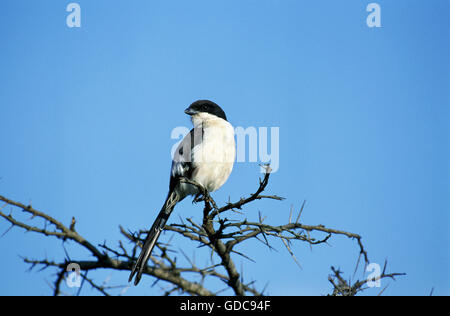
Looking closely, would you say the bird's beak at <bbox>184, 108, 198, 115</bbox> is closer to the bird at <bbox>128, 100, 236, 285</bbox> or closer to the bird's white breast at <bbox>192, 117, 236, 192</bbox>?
the bird at <bbox>128, 100, 236, 285</bbox>

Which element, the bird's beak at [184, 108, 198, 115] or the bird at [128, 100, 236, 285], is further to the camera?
the bird's beak at [184, 108, 198, 115]

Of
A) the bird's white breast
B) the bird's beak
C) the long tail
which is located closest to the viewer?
the long tail

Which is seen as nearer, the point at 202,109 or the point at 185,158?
the point at 185,158

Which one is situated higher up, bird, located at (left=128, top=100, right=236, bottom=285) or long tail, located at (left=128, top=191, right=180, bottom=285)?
bird, located at (left=128, top=100, right=236, bottom=285)

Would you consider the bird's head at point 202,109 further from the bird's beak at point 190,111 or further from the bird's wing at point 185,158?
the bird's wing at point 185,158

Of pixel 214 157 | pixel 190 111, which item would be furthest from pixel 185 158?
pixel 190 111

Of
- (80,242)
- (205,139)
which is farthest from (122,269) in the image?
(205,139)

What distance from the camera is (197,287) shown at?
11.6ft

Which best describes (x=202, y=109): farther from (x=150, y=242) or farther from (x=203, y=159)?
(x=150, y=242)

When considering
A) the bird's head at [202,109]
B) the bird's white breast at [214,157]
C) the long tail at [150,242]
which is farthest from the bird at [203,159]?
the long tail at [150,242]

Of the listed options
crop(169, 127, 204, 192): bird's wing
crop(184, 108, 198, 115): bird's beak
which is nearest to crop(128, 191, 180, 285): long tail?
crop(169, 127, 204, 192): bird's wing

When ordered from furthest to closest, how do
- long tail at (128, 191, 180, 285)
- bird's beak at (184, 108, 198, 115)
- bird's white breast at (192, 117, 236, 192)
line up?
bird's beak at (184, 108, 198, 115) < bird's white breast at (192, 117, 236, 192) < long tail at (128, 191, 180, 285)

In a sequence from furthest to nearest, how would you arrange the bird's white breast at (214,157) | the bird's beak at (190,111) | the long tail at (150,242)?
the bird's beak at (190,111)
the bird's white breast at (214,157)
the long tail at (150,242)
